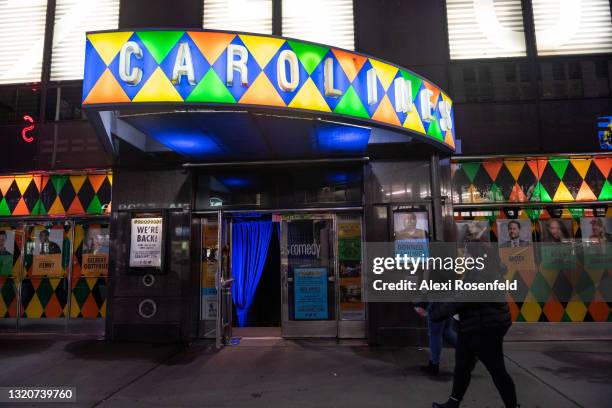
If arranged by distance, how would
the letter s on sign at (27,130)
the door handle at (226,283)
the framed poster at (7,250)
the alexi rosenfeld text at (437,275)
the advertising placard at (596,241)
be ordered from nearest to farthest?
the alexi rosenfeld text at (437,275) → the door handle at (226,283) → the advertising placard at (596,241) → the framed poster at (7,250) → the letter s on sign at (27,130)

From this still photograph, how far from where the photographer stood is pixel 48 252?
778 cm

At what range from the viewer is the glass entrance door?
707 cm

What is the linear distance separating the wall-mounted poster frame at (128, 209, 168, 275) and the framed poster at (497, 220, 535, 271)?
5.90 meters

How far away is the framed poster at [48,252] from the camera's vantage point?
25.3 feet

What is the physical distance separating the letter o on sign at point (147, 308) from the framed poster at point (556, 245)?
6755 millimetres

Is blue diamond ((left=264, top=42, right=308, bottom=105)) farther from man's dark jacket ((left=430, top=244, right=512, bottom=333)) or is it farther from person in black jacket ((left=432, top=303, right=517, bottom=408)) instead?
person in black jacket ((left=432, top=303, right=517, bottom=408))

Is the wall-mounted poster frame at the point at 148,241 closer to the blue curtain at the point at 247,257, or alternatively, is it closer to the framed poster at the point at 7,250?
the blue curtain at the point at 247,257

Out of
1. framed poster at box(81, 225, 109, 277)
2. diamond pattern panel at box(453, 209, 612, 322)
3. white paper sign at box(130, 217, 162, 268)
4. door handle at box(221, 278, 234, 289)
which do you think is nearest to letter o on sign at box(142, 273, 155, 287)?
white paper sign at box(130, 217, 162, 268)

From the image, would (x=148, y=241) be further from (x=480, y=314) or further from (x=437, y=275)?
(x=480, y=314)

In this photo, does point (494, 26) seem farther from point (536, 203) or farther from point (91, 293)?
point (91, 293)

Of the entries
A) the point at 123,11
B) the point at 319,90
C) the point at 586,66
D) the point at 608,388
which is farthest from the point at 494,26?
the point at 123,11

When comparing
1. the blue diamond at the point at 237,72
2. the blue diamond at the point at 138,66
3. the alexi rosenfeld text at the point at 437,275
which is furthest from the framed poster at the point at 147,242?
the alexi rosenfeld text at the point at 437,275

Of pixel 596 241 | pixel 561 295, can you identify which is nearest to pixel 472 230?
pixel 561 295

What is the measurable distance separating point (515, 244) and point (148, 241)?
253 inches
